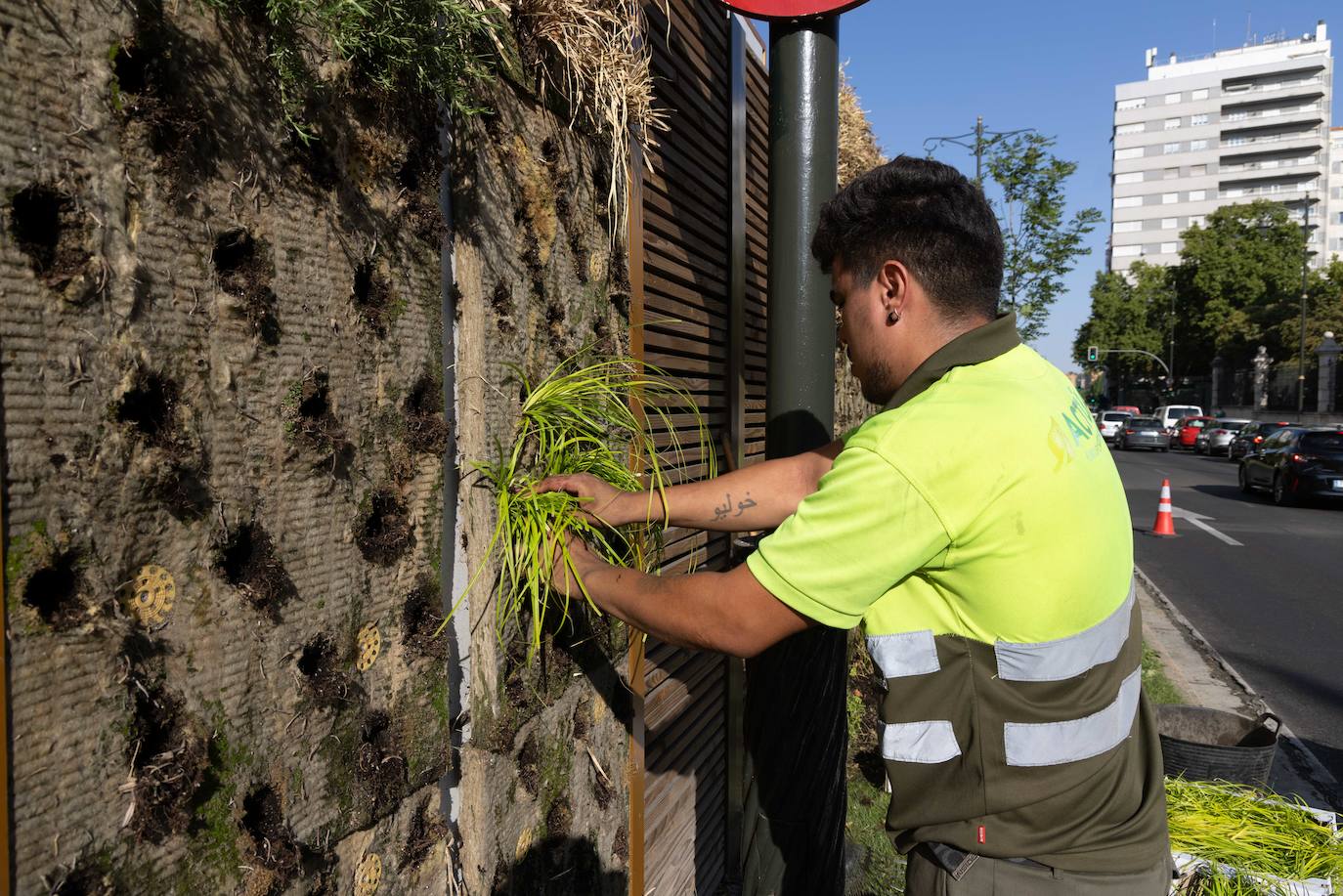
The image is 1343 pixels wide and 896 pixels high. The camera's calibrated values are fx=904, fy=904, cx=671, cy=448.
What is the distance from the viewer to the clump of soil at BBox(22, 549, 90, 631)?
1.04 meters

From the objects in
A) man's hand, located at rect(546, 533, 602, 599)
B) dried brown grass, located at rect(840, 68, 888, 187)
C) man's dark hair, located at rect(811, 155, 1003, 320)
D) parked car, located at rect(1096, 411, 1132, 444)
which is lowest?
parked car, located at rect(1096, 411, 1132, 444)

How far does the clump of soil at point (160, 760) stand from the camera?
114 centimetres

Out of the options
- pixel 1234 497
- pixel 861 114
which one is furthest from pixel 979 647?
pixel 1234 497

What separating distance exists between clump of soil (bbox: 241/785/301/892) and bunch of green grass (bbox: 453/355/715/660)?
0.52 metres

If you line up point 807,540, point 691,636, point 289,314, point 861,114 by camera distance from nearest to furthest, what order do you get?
point 289,314 → point 807,540 → point 691,636 → point 861,114

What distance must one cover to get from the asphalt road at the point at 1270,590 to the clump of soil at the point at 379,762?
584 cm

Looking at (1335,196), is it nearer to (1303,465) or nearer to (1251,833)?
(1303,465)

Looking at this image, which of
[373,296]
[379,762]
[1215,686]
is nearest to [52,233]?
[373,296]

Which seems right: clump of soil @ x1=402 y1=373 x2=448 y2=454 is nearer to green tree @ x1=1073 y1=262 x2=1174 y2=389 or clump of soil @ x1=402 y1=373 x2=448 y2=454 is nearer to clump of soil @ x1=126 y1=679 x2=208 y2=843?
clump of soil @ x1=126 y1=679 x2=208 y2=843

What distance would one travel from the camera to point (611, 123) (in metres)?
2.42

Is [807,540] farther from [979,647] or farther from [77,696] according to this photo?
[77,696]

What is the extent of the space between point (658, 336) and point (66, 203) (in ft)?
7.24

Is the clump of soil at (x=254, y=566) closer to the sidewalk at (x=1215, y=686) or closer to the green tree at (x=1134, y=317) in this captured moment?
the sidewalk at (x=1215, y=686)

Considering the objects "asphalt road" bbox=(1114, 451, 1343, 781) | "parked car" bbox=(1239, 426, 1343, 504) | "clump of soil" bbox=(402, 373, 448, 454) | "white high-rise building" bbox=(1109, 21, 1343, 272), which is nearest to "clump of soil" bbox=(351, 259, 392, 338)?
"clump of soil" bbox=(402, 373, 448, 454)
